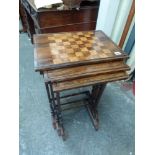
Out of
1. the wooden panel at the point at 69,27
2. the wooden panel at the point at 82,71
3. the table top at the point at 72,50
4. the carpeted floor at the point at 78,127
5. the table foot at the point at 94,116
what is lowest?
the carpeted floor at the point at 78,127

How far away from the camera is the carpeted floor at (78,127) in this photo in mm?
1195

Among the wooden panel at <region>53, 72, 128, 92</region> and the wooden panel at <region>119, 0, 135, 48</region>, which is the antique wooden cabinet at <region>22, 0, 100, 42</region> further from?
the wooden panel at <region>53, 72, 128, 92</region>

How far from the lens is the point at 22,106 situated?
4.75ft

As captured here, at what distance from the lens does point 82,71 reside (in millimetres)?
802

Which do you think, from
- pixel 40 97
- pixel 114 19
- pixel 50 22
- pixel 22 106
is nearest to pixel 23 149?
pixel 22 106

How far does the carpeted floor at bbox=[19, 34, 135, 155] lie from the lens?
1.20 m

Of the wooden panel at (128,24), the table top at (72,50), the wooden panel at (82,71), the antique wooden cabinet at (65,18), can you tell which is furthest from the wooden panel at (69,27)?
the wooden panel at (82,71)

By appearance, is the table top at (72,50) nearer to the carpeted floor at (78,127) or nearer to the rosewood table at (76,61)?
the rosewood table at (76,61)

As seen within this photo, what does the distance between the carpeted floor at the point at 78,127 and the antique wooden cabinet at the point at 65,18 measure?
65 centimetres

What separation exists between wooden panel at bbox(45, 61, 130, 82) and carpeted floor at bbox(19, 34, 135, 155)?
0.70 meters

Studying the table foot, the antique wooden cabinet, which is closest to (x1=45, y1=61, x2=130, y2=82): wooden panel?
the table foot

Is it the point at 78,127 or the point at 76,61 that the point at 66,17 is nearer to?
the point at 76,61
